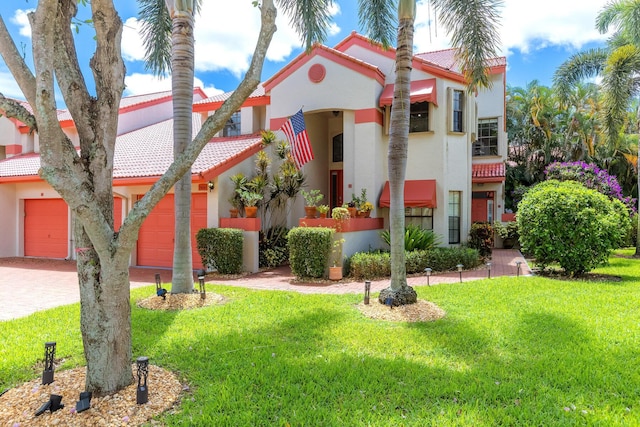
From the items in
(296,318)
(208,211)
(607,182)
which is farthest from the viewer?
(607,182)

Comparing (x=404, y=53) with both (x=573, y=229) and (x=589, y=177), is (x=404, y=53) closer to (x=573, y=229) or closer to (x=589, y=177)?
(x=573, y=229)

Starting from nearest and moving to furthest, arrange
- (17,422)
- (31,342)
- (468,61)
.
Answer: (17,422)
(31,342)
(468,61)

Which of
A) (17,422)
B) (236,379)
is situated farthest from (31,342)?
(236,379)

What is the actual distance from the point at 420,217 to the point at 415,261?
147 inches

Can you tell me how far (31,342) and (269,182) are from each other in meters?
10.7

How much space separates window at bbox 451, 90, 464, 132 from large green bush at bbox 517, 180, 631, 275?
18.6 feet

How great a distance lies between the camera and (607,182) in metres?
21.1

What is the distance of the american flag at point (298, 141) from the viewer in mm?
14930

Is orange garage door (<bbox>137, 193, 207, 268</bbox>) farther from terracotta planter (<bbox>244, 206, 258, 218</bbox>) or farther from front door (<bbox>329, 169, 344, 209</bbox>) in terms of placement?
front door (<bbox>329, 169, 344, 209</bbox>)

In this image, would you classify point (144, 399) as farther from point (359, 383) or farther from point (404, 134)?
point (404, 134)

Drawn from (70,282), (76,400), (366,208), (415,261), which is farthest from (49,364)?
(366,208)

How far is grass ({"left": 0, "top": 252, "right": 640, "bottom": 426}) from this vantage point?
4309mm

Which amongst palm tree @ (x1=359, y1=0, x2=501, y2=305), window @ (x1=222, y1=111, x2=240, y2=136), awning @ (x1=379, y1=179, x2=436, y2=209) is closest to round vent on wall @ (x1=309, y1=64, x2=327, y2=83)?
palm tree @ (x1=359, y1=0, x2=501, y2=305)

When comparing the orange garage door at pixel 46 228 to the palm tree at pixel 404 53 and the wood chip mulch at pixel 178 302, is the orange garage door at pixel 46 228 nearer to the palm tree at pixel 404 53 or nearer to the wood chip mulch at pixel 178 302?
the wood chip mulch at pixel 178 302
